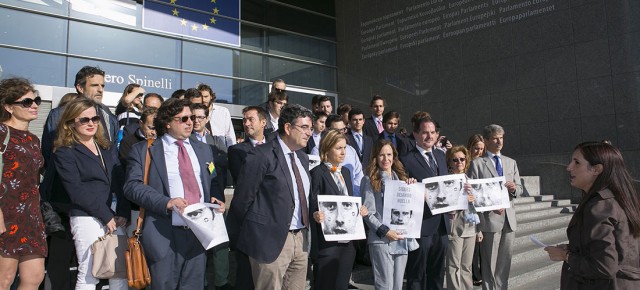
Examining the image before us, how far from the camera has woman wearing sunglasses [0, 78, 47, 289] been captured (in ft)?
11.2

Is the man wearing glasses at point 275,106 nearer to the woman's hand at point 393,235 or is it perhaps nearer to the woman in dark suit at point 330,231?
the woman in dark suit at point 330,231

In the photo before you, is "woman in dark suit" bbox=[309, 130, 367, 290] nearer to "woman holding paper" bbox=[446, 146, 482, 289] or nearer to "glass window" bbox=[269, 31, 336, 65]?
"woman holding paper" bbox=[446, 146, 482, 289]

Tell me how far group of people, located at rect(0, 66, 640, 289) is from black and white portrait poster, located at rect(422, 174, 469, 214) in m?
0.06

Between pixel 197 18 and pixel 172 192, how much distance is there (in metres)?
12.7

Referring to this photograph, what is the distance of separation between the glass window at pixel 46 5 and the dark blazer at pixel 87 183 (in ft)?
34.1

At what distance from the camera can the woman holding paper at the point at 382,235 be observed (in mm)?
4688

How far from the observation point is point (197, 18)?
50.4 ft

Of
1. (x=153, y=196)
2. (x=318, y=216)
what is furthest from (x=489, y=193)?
(x=153, y=196)

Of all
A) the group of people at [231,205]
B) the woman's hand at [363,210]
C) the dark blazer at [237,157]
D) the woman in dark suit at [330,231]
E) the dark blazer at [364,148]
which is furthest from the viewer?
the dark blazer at [364,148]

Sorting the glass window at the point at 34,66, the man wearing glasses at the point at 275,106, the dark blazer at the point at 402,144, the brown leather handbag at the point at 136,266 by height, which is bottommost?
the brown leather handbag at the point at 136,266

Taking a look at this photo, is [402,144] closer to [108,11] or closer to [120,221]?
[120,221]

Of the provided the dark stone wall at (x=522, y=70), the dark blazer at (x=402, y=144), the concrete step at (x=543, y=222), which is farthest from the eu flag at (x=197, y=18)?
the concrete step at (x=543, y=222)

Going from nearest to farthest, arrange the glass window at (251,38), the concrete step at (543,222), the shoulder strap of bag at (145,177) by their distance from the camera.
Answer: the shoulder strap of bag at (145,177) < the concrete step at (543,222) < the glass window at (251,38)

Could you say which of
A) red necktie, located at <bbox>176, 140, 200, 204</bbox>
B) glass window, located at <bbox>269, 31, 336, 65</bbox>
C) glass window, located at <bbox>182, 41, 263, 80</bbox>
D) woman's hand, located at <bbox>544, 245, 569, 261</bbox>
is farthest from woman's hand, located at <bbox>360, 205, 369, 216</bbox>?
glass window, located at <bbox>269, 31, 336, 65</bbox>
